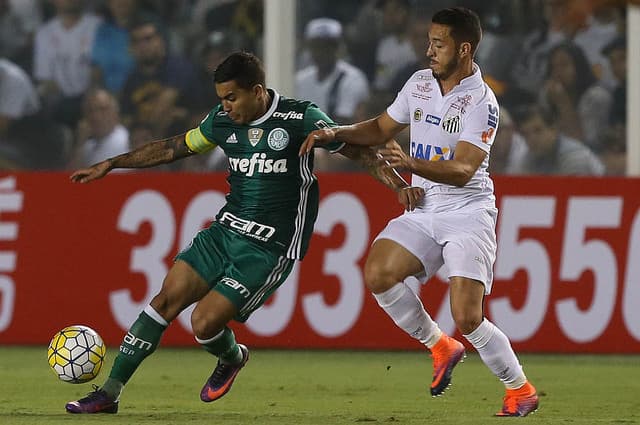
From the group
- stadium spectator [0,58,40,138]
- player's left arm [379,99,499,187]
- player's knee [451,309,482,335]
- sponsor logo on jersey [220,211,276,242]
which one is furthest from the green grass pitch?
stadium spectator [0,58,40,138]

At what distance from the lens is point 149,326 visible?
743 cm

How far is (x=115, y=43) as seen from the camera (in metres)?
13.3

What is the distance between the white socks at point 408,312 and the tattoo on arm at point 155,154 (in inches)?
53.8

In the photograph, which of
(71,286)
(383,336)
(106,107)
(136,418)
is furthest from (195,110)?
(136,418)

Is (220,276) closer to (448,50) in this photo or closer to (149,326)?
(149,326)

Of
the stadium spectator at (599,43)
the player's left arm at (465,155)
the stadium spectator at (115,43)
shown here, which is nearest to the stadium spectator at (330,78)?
the stadium spectator at (115,43)

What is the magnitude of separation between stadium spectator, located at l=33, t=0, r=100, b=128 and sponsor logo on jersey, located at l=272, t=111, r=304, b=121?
19.3ft

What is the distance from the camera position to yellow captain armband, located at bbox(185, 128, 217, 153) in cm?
782

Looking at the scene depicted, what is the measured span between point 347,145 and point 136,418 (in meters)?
1.88

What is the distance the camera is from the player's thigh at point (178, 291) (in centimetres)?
748

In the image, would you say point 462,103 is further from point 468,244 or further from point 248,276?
point 248,276

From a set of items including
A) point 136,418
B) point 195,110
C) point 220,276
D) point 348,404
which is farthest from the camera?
point 195,110

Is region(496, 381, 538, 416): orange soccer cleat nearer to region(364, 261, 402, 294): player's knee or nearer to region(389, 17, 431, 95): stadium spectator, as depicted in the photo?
region(364, 261, 402, 294): player's knee

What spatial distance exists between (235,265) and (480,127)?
59.9 inches
